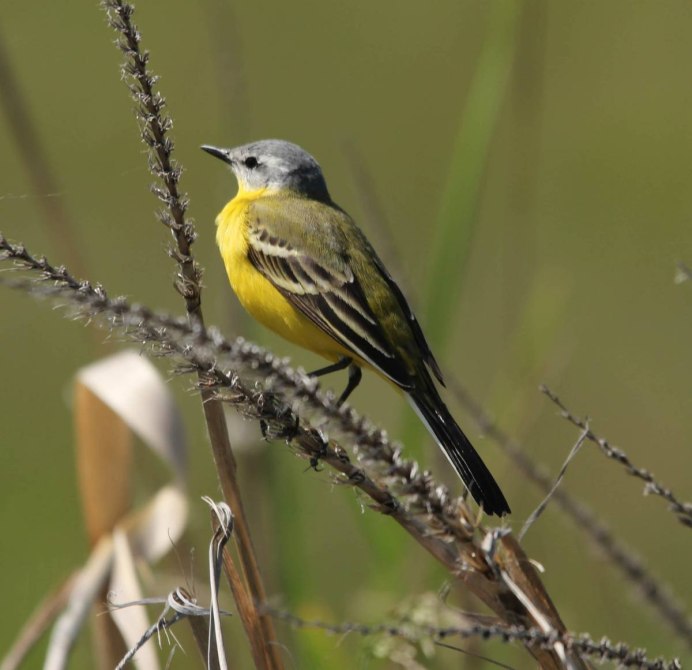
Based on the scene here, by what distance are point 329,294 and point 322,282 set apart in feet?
0.21

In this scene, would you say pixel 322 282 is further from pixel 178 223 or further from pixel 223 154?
pixel 178 223

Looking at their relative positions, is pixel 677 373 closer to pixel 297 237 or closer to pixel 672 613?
pixel 297 237

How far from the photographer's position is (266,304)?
3.43 metres

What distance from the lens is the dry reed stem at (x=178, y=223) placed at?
5.38 ft

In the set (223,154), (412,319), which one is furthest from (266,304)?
(223,154)

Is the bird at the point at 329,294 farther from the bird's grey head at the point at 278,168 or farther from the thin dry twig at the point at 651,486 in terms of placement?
A: the thin dry twig at the point at 651,486

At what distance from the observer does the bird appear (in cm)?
307

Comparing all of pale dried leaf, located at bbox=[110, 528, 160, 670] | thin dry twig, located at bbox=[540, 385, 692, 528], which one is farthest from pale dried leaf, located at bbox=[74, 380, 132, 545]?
thin dry twig, located at bbox=[540, 385, 692, 528]

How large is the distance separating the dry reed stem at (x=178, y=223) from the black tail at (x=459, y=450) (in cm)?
54

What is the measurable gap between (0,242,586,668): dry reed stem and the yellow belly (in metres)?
1.62

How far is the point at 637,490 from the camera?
21.5 ft

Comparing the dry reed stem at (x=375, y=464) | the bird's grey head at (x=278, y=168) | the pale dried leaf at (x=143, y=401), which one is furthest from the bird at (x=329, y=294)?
the dry reed stem at (x=375, y=464)

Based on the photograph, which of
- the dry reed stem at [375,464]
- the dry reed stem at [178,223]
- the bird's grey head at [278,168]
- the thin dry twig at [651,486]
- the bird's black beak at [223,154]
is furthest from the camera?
the bird's black beak at [223,154]

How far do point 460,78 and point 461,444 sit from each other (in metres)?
9.85
